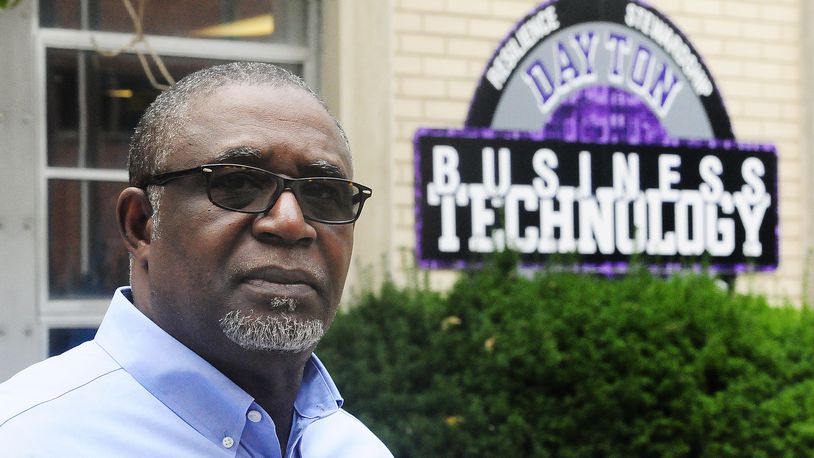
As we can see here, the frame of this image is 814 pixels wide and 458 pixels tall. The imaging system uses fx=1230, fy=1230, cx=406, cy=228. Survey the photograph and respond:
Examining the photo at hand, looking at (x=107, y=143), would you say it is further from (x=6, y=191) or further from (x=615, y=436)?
(x=615, y=436)

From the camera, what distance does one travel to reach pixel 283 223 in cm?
169

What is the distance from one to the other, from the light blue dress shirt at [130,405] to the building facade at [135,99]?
168 inches

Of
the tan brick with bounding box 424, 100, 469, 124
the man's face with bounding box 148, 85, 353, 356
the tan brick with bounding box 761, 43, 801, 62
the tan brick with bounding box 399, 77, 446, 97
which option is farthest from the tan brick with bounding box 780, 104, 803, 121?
the man's face with bounding box 148, 85, 353, 356

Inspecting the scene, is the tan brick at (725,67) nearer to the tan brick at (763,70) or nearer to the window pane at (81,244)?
the tan brick at (763,70)

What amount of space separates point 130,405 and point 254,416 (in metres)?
0.18

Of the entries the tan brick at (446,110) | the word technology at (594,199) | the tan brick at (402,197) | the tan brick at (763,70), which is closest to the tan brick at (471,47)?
the tan brick at (446,110)

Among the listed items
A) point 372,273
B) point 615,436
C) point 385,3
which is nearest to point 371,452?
point 615,436

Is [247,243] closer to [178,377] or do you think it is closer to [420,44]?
[178,377]

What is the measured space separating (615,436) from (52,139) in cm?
307

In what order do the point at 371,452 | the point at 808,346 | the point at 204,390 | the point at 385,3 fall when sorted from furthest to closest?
the point at 385,3 → the point at 808,346 → the point at 371,452 → the point at 204,390

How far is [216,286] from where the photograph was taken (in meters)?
1.70

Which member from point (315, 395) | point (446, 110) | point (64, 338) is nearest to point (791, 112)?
point (446, 110)

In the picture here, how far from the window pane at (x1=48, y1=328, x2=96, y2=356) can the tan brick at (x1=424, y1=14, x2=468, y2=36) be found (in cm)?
237

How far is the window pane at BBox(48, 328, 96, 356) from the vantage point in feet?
19.8
